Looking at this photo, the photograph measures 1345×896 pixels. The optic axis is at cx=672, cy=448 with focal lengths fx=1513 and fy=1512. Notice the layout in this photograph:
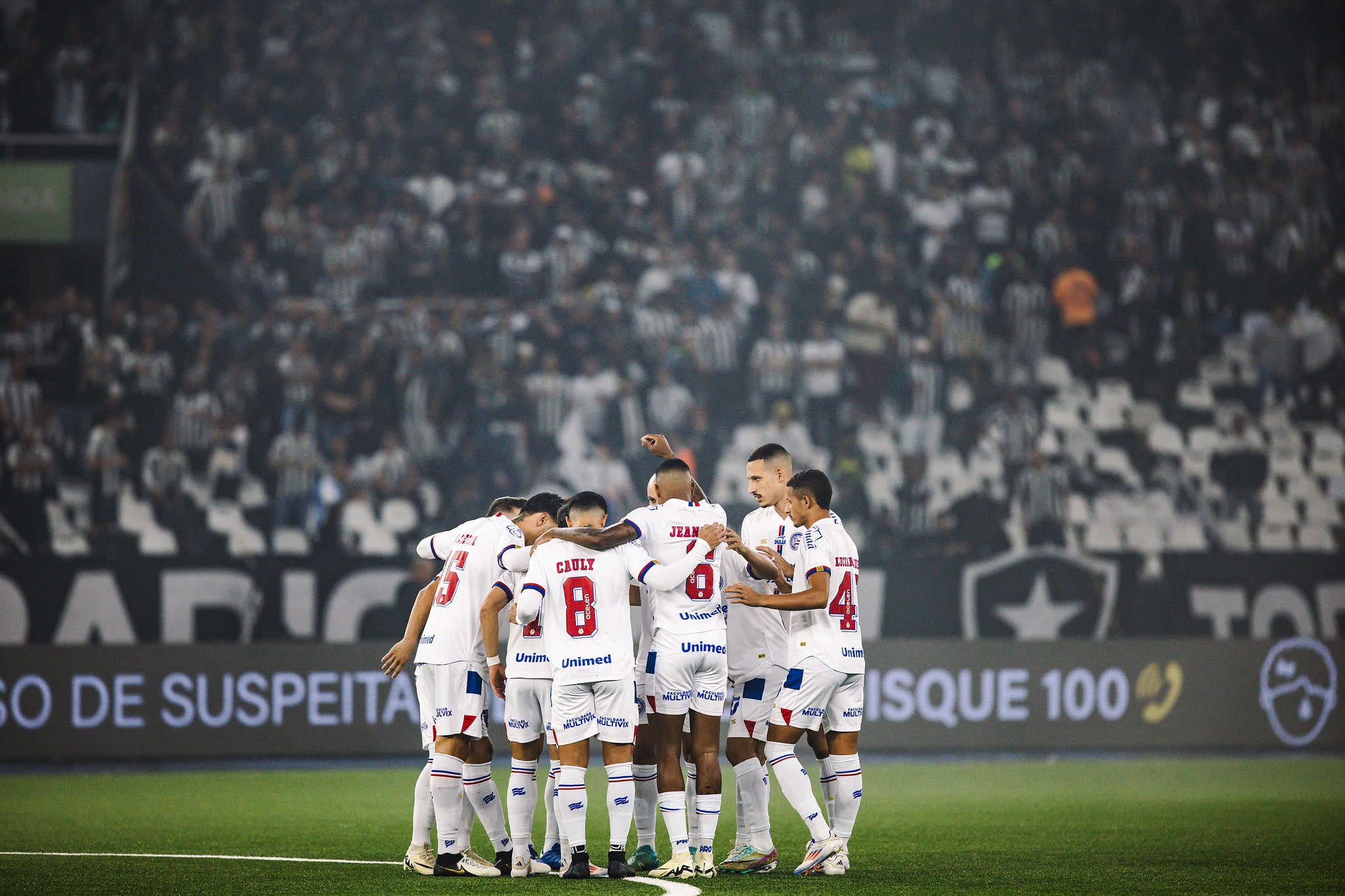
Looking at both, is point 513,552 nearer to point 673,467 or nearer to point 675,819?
point 673,467

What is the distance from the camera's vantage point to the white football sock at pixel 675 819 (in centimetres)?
786

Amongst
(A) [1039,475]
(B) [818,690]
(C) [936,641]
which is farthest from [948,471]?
(B) [818,690]

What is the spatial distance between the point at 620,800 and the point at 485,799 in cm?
95

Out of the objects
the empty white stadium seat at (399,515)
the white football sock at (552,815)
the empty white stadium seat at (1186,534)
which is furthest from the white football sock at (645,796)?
the empty white stadium seat at (1186,534)

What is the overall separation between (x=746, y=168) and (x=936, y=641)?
8558mm

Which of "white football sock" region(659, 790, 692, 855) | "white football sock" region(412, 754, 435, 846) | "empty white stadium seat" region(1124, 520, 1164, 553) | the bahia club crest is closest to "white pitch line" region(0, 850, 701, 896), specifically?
"white football sock" region(412, 754, 435, 846)

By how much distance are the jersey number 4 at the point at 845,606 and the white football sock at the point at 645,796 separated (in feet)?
4.49

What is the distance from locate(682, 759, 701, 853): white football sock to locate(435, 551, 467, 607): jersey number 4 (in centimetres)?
163

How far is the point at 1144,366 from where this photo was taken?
19844mm

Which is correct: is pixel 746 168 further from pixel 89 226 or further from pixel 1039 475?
pixel 89 226

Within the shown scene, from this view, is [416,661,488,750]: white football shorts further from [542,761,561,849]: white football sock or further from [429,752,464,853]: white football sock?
[542,761,561,849]: white football sock

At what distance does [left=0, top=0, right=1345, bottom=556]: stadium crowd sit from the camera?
17719 millimetres

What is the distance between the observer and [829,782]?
8711 millimetres

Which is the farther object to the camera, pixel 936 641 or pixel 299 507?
pixel 299 507
